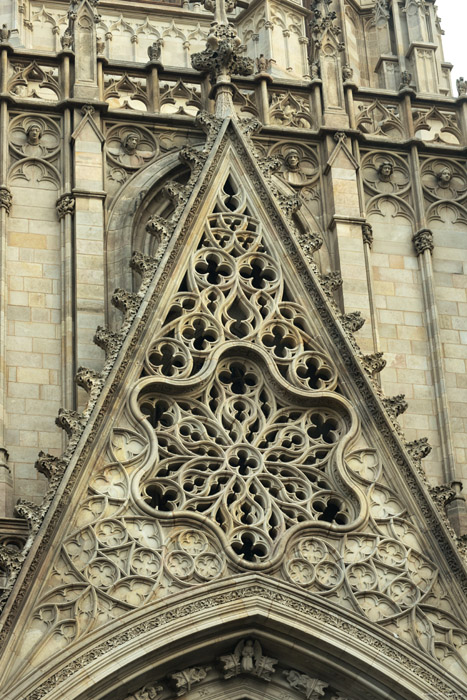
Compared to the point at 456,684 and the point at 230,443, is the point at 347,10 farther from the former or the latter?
the point at 456,684

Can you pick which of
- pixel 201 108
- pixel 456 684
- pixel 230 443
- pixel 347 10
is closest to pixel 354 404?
pixel 230 443

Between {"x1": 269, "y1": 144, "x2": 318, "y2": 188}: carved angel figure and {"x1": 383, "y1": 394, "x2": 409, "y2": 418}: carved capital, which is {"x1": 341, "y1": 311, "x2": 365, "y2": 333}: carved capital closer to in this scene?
{"x1": 383, "y1": 394, "x2": 409, "y2": 418}: carved capital

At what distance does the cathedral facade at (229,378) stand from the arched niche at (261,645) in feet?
0.09

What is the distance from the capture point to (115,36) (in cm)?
2906

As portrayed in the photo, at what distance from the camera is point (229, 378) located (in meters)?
22.5

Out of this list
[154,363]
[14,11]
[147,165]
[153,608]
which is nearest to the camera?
[153,608]

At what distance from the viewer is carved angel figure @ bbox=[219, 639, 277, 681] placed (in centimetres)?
2105

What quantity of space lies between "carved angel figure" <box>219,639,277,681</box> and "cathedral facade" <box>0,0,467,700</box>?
0.07 ft

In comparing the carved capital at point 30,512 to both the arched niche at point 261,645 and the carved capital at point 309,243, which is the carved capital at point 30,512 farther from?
the carved capital at point 309,243

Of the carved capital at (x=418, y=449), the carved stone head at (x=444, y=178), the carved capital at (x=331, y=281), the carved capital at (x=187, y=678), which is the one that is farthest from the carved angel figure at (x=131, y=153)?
the carved capital at (x=187, y=678)

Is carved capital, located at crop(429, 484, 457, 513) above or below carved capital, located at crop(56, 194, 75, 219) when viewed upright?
below

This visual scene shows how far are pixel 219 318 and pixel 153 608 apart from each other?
11.3 feet

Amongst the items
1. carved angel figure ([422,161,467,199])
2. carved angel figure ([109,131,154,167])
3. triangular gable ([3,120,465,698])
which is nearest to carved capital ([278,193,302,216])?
triangular gable ([3,120,465,698])

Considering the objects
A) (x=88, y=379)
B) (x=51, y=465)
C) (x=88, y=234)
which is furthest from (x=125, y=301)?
(x=51, y=465)
